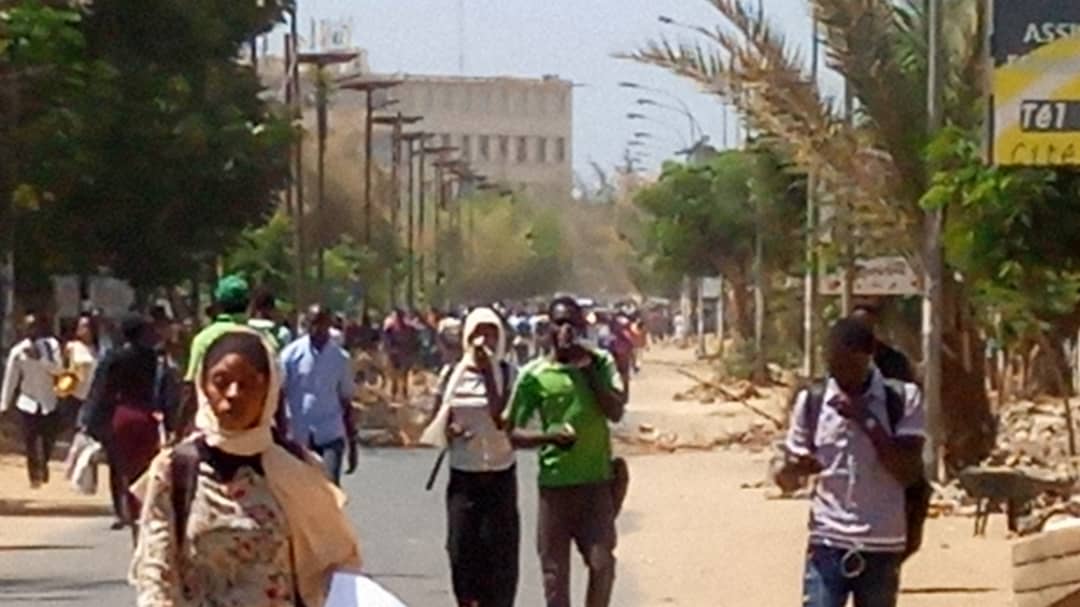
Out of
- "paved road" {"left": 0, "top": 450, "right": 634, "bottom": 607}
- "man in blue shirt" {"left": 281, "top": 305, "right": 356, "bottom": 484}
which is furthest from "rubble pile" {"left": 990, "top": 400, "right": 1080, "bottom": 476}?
"man in blue shirt" {"left": 281, "top": 305, "right": 356, "bottom": 484}

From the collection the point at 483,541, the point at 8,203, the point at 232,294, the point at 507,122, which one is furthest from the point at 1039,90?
the point at 507,122

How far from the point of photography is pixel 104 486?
28.6 metres

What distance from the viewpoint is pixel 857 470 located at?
33.7 ft

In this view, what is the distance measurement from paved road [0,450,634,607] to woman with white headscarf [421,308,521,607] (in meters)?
3.26

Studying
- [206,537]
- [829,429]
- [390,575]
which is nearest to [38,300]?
[390,575]

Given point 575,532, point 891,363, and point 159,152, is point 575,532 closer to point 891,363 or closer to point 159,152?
point 891,363

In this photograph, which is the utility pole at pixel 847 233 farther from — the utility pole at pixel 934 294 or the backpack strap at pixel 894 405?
the backpack strap at pixel 894 405

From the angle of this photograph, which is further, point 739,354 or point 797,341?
point 739,354

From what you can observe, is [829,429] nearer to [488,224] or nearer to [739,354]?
[739,354]

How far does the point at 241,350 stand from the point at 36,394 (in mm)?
19994

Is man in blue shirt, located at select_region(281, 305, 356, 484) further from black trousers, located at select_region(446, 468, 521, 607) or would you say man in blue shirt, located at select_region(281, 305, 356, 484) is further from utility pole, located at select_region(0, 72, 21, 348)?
utility pole, located at select_region(0, 72, 21, 348)

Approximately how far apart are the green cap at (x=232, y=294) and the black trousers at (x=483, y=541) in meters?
1.67

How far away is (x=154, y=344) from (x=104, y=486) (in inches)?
430

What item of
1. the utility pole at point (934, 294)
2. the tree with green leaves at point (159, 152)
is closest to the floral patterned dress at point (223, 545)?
the utility pole at point (934, 294)
